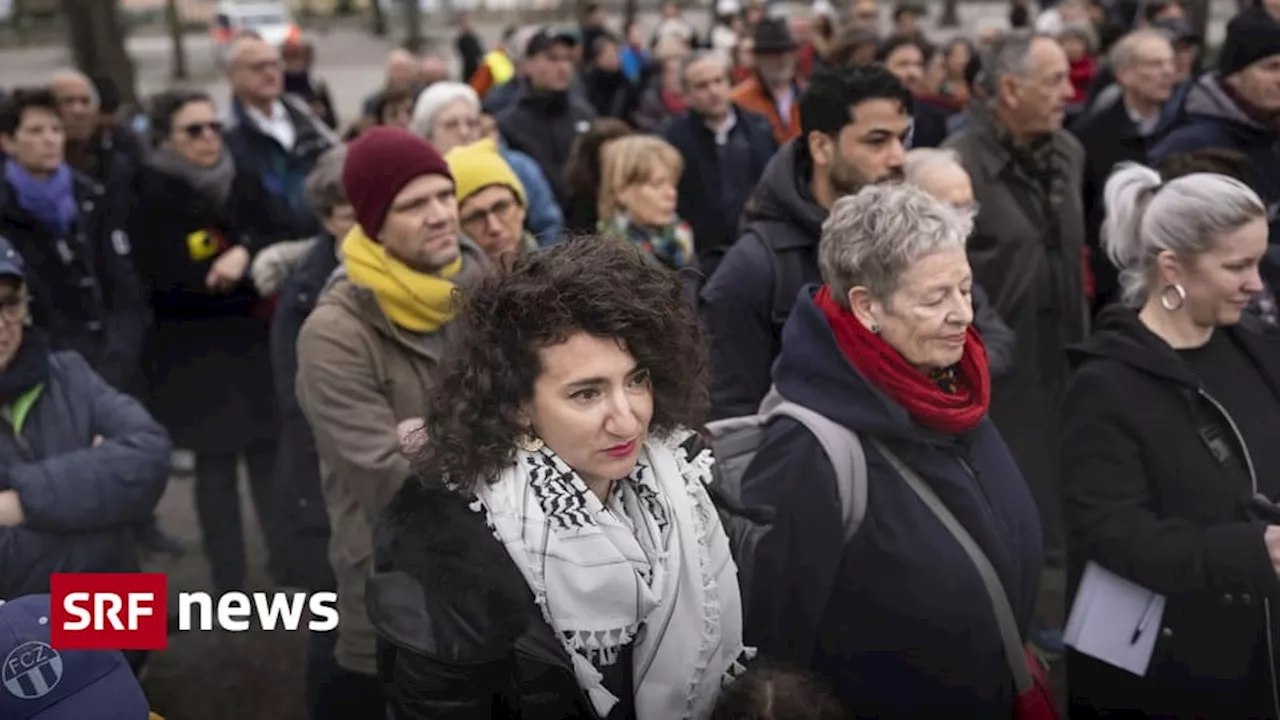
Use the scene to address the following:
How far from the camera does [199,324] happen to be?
499 cm

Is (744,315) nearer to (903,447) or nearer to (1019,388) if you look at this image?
(903,447)

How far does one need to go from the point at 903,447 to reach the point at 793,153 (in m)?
1.38

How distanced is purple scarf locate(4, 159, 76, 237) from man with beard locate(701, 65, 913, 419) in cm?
282

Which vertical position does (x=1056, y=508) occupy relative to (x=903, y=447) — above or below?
below

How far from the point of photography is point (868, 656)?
2518 mm

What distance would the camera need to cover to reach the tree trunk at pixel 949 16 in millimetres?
34344

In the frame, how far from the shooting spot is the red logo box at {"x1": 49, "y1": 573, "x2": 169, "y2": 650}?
2092 millimetres

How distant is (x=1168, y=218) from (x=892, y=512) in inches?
42.1

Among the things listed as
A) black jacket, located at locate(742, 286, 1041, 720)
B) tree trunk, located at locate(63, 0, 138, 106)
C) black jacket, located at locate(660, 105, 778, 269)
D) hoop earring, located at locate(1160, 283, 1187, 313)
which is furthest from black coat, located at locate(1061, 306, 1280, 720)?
tree trunk, located at locate(63, 0, 138, 106)

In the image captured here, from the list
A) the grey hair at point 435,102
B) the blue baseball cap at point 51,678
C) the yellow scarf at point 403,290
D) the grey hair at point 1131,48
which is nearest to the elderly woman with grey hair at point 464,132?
the grey hair at point 435,102

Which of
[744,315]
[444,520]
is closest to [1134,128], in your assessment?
[744,315]

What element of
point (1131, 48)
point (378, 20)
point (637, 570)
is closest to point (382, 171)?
point (637, 570)

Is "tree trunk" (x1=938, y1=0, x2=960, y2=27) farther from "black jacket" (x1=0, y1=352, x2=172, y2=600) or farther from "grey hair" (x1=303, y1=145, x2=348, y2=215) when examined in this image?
"black jacket" (x1=0, y1=352, x2=172, y2=600)

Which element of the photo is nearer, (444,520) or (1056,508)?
(444,520)
